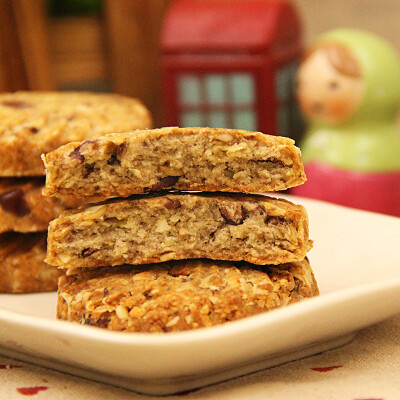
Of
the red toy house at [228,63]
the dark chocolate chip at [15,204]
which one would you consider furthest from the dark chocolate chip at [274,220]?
the red toy house at [228,63]

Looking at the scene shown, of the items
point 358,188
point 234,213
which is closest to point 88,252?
point 234,213

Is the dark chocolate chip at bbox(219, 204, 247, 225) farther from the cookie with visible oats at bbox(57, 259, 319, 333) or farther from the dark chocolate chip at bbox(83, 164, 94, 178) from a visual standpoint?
the dark chocolate chip at bbox(83, 164, 94, 178)

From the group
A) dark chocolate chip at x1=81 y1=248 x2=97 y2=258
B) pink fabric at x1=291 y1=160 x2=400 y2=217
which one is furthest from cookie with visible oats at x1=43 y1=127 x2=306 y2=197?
pink fabric at x1=291 y1=160 x2=400 y2=217

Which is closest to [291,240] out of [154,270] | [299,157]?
[299,157]

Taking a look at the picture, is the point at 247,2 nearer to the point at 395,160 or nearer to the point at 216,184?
→ the point at 395,160

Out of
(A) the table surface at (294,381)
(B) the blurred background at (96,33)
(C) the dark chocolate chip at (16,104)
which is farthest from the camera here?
(B) the blurred background at (96,33)

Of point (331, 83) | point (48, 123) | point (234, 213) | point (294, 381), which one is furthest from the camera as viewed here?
point (331, 83)

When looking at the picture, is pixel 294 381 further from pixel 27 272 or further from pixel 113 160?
pixel 27 272

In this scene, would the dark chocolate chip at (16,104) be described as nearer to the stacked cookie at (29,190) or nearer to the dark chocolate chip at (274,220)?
the stacked cookie at (29,190)
